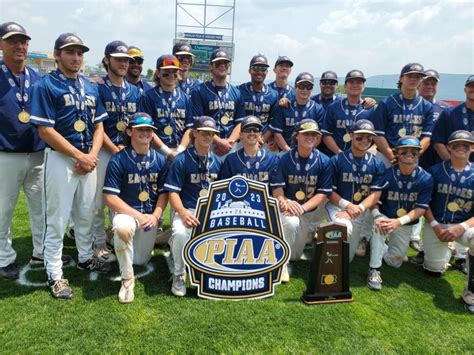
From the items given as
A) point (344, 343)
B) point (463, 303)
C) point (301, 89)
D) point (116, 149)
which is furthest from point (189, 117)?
point (463, 303)

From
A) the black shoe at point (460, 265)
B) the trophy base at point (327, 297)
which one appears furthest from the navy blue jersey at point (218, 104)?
the black shoe at point (460, 265)

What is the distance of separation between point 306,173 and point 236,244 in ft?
4.84

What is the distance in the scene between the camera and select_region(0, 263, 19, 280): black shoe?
4438mm

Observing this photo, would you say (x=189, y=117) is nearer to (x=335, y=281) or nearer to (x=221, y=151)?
(x=221, y=151)

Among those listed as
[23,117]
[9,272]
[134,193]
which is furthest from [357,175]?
[9,272]

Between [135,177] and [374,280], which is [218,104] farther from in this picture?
[374,280]

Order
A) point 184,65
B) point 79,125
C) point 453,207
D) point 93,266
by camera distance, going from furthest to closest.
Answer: point 184,65 < point 453,207 < point 93,266 < point 79,125

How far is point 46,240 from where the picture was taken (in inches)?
163

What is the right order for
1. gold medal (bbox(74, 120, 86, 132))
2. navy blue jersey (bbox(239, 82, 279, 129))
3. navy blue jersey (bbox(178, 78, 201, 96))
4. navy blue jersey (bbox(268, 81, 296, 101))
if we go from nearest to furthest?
gold medal (bbox(74, 120, 86, 132)), navy blue jersey (bbox(239, 82, 279, 129)), navy blue jersey (bbox(178, 78, 201, 96)), navy blue jersey (bbox(268, 81, 296, 101))

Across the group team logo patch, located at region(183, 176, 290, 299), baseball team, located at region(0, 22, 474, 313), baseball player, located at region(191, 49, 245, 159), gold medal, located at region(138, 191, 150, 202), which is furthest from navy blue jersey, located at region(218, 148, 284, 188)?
gold medal, located at region(138, 191, 150, 202)

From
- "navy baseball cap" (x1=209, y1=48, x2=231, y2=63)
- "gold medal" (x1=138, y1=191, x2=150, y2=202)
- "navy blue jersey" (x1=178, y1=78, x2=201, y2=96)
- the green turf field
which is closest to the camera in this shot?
the green turf field

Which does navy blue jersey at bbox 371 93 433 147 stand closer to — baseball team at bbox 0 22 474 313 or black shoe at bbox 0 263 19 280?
baseball team at bbox 0 22 474 313

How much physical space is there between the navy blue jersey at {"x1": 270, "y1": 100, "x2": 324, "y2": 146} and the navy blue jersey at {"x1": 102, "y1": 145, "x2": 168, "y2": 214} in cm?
221

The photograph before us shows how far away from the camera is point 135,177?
447 centimetres
